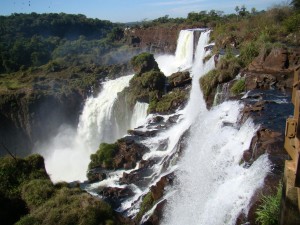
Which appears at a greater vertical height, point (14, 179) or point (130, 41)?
point (130, 41)

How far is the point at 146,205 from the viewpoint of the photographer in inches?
539

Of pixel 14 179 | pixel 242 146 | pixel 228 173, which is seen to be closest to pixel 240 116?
pixel 242 146

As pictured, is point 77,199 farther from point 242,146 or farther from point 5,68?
point 5,68

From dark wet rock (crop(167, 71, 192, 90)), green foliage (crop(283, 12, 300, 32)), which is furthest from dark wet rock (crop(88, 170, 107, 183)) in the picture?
green foliage (crop(283, 12, 300, 32))

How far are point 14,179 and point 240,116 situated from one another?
9059mm

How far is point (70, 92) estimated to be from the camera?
3559 cm

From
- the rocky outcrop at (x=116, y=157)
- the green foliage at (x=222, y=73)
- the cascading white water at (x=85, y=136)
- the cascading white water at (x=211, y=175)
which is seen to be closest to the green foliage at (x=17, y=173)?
the cascading white water at (x=211, y=175)

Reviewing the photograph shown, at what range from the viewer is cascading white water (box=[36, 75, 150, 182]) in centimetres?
2753

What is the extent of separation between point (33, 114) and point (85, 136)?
288 inches

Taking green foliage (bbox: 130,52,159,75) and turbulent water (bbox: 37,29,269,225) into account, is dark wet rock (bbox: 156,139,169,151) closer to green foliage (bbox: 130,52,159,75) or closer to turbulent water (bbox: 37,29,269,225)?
turbulent water (bbox: 37,29,269,225)

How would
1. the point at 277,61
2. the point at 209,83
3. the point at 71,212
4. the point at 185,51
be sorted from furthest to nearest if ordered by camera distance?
the point at 185,51 < the point at 209,83 < the point at 277,61 < the point at 71,212

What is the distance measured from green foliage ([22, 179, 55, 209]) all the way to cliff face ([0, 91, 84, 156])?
21.8 m

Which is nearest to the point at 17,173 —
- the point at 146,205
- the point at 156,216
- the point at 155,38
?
the point at 146,205

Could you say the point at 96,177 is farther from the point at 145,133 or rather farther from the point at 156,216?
the point at 156,216
